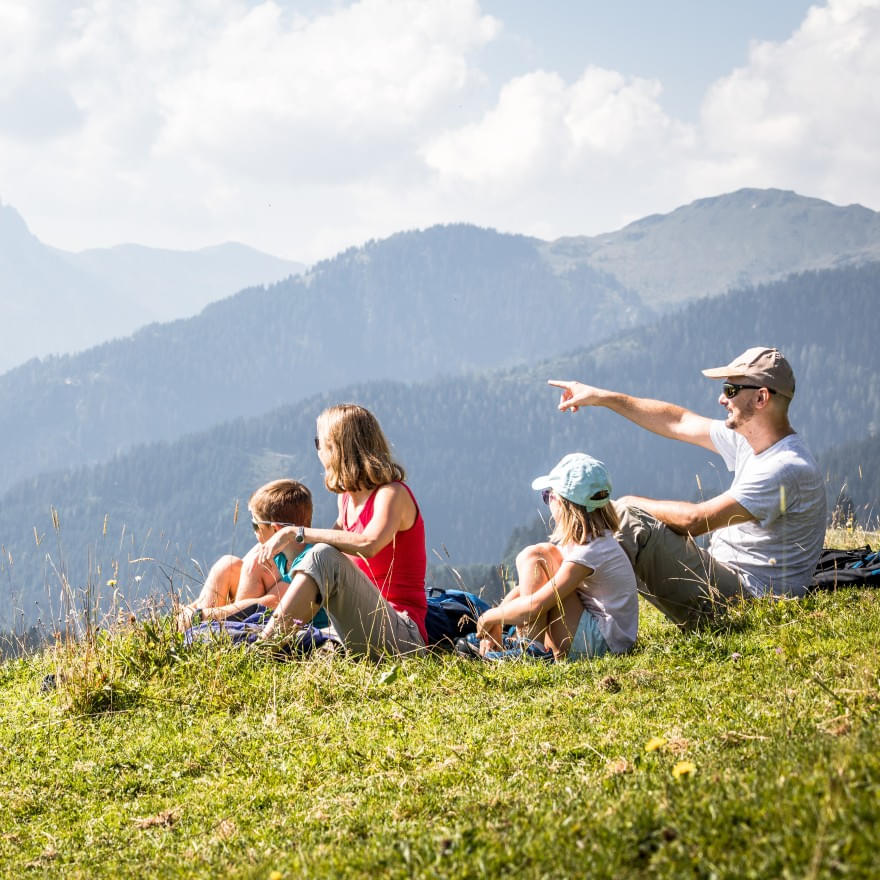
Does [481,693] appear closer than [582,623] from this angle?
Yes

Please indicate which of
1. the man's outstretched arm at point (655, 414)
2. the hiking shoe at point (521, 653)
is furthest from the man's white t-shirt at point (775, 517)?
the hiking shoe at point (521, 653)

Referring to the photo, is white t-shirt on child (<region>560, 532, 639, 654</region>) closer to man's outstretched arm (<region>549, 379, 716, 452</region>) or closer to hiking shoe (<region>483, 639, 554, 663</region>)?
hiking shoe (<region>483, 639, 554, 663</region>)

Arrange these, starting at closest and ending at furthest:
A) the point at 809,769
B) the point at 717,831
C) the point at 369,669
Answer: the point at 717,831, the point at 809,769, the point at 369,669

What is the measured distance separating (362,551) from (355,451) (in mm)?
617

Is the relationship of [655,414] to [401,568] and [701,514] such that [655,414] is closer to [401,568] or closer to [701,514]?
[701,514]

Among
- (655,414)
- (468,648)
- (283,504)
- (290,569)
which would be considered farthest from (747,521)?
(283,504)

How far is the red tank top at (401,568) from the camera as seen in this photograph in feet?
18.9

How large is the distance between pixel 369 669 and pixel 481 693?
0.71 meters

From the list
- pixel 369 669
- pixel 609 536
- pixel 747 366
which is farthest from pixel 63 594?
pixel 747 366

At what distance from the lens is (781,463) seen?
5.33m

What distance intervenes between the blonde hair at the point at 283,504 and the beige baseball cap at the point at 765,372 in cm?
262

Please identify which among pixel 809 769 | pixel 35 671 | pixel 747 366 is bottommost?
pixel 35 671

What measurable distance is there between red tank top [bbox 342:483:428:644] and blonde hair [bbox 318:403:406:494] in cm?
12

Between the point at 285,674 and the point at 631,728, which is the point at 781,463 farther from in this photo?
the point at 285,674
